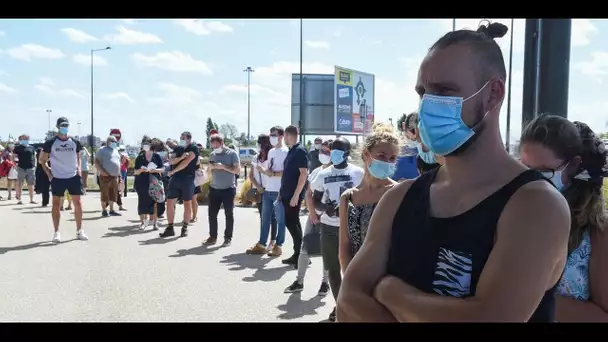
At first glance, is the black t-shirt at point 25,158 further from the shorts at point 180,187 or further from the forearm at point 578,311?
the forearm at point 578,311

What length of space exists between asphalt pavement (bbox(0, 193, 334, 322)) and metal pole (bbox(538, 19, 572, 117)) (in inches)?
119

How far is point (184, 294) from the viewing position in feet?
19.1

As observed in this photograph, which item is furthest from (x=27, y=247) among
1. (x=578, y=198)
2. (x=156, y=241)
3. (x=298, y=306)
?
(x=578, y=198)

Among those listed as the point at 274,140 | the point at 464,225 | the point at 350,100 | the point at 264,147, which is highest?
the point at 350,100

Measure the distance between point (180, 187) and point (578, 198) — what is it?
8.22 metres

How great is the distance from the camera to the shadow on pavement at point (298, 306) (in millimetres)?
5160

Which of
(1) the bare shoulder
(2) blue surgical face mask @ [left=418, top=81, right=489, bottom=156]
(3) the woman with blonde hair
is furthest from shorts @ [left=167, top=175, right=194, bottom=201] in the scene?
(1) the bare shoulder

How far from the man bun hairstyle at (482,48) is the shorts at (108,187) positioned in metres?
11.6

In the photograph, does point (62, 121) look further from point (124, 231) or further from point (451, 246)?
point (451, 246)

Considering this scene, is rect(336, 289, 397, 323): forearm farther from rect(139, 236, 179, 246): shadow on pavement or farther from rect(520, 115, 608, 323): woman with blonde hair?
rect(139, 236, 179, 246): shadow on pavement

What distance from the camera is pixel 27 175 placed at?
15.3m

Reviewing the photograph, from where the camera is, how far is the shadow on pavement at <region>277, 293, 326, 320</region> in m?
5.16
